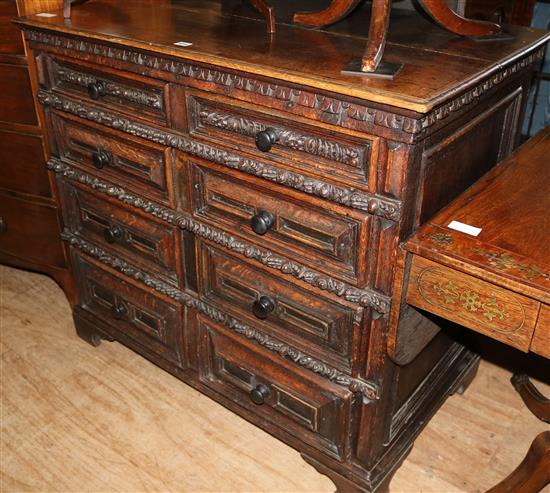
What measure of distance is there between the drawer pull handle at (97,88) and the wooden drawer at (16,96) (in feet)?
1.15

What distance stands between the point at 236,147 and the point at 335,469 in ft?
3.06

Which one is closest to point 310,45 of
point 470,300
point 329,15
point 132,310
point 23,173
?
point 329,15

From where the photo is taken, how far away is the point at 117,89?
1791 mm

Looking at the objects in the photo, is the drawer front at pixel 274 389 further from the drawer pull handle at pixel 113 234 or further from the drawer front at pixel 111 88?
the drawer front at pixel 111 88

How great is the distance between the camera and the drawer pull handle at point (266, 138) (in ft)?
4.89

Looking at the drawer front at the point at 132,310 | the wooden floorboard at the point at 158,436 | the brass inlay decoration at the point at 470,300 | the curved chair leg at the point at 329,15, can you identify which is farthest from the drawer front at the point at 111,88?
the wooden floorboard at the point at 158,436

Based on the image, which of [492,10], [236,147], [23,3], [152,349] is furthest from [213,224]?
[492,10]

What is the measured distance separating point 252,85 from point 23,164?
113 cm

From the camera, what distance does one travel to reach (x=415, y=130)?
4.18 ft

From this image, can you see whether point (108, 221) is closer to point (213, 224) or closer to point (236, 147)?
point (213, 224)

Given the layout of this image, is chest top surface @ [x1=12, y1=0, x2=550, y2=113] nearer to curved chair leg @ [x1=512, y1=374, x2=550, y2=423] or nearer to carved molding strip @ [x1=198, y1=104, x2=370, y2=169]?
carved molding strip @ [x1=198, y1=104, x2=370, y2=169]

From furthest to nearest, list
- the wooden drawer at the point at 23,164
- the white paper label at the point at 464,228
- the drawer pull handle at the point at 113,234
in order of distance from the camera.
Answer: the wooden drawer at the point at 23,164 → the drawer pull handle at the point at 113,234 → the white paper label at the point at 464,228

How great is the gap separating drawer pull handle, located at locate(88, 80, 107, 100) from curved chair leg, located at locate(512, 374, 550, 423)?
1619mm

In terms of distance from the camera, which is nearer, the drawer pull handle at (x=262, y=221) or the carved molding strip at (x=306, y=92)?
the carved molding strip at (x=306, y=92)
